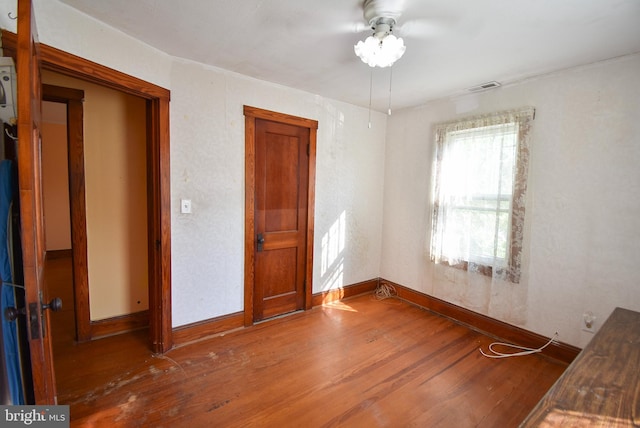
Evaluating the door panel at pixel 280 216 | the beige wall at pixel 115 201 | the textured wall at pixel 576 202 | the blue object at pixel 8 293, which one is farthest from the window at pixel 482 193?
the blue object at pixel 8 293

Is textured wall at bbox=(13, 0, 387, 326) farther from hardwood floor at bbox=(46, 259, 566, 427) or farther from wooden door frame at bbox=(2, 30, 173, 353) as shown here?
hardwood floor at bbox=(46, 259, 566, 427)

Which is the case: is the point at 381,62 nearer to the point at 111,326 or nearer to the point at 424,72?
the point at 424,72

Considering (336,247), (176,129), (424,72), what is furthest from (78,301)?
(424,72)

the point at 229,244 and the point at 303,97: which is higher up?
the point at 303,97

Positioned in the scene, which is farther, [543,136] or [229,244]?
[229,244]

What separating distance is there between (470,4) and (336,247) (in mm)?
2679

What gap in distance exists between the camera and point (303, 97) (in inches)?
123

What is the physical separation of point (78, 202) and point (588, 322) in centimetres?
444

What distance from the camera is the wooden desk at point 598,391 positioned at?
93 centimetres

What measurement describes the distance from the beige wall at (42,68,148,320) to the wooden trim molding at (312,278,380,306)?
1.90 meters

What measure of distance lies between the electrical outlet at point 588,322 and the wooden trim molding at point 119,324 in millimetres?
3976

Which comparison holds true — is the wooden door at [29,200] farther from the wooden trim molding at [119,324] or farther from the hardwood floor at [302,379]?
the wooden trim molding at [119,324]

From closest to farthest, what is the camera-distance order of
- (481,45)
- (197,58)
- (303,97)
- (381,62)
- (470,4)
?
1. (470,4)
2. (381,62)
3. (481,45)
4. (197,58)
5. (303,97)

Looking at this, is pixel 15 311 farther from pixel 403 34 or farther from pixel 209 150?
pixel 403 34
